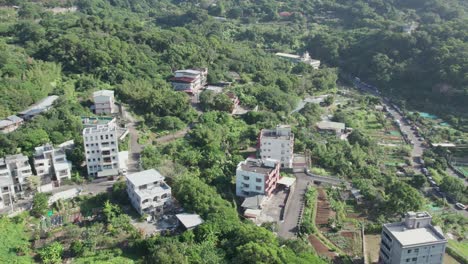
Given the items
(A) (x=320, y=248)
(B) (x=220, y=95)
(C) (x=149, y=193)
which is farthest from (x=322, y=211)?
(B) (x=220, y=95)

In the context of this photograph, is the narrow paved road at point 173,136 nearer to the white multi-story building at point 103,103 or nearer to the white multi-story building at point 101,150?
the white multi-story building at point 103,103

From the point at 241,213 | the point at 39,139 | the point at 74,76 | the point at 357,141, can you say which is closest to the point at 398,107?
the point at 357,141

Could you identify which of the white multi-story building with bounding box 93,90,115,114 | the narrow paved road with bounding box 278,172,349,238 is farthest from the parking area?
the white multi-story building with bounding box 93,90,115,114

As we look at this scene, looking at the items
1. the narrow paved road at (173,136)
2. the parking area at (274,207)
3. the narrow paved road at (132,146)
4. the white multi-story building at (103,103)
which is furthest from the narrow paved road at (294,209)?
the white multi-story building at (103,103)

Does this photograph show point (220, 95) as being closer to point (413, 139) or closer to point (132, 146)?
point (132, 146)

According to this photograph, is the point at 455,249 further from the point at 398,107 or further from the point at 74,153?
the point at 398,107

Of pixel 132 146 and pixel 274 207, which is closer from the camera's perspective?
pixel 274 207

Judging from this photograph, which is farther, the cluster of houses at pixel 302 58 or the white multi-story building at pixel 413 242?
the cluster of houses at pixel 302 58
